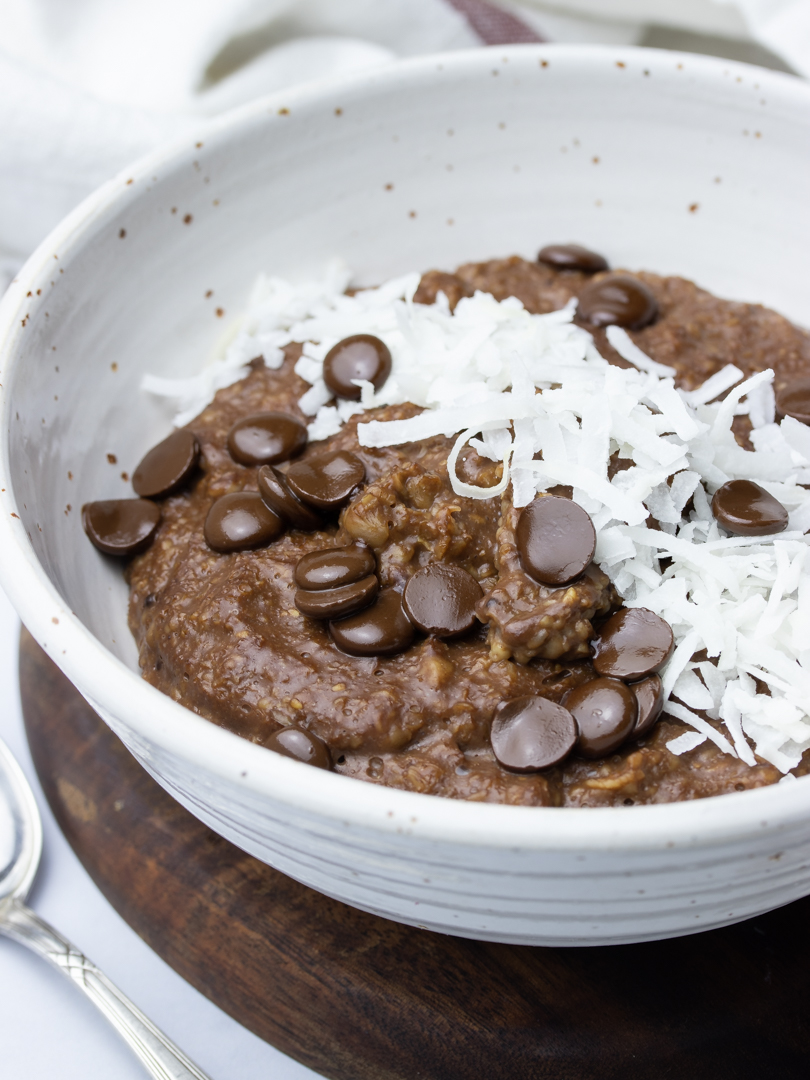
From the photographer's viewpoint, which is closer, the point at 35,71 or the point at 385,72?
the point at 385,72

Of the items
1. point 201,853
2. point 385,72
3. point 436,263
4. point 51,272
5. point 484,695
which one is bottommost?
point 201,853

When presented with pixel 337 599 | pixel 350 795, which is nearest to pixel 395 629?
pixel 337 599

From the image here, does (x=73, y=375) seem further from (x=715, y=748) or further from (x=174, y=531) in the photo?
(x=715, y=748)

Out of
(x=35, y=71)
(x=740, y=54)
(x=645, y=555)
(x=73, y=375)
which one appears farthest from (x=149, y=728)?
(x=740, y=54)

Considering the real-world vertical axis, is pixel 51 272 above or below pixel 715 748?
above

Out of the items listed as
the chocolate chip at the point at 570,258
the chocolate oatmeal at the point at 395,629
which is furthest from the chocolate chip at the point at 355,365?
the chocolate chip at the point at 570,258

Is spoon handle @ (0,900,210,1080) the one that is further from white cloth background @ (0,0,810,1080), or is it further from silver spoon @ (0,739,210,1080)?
white cloth background @ (0,0,810,1080)

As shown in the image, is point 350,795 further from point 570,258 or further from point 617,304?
point 570,258
